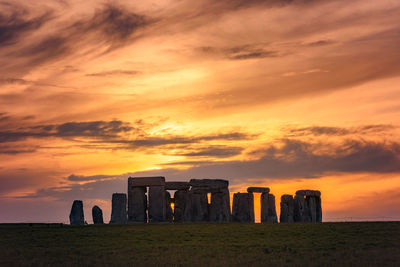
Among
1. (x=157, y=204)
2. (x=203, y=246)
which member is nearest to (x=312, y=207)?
(x=157, y=204)

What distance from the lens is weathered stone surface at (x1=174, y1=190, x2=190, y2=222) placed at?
42.2 metres

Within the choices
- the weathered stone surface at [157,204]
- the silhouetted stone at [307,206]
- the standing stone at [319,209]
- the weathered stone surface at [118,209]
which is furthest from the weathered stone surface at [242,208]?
the weathered stone surface at [118,209]

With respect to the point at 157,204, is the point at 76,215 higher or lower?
lower

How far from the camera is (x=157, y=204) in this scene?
4034 centimetres

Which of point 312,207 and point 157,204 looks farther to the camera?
point 312,207

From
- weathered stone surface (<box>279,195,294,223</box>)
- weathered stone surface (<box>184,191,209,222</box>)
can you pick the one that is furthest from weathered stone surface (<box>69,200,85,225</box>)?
weathered stone surface (<box>279,195,294,223</box>)

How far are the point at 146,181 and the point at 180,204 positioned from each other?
139 inches

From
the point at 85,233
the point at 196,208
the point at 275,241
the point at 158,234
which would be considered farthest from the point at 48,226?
the point at 275,241

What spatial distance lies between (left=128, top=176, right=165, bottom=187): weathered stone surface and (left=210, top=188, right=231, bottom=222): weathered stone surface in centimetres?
417

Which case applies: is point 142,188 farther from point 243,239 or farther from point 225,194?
point 243,239

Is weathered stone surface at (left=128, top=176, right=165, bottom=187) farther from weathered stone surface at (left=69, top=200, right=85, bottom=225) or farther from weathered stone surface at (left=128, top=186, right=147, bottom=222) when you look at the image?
weathered stone surface at (left=69, top=200, right=85, bottom=225)

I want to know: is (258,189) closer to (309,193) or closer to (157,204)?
(309,193)

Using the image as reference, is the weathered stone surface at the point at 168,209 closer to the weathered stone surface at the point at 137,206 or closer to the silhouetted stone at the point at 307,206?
the weathered stone surface at the point at 137,206

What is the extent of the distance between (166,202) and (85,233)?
13913 mm
